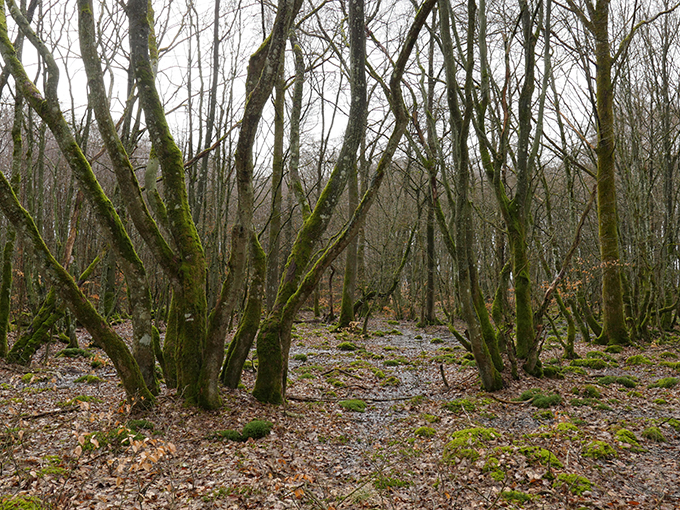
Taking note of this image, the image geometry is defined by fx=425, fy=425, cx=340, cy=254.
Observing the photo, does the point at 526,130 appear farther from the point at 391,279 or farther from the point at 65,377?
the point at 391,279

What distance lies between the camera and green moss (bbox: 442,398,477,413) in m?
5.66

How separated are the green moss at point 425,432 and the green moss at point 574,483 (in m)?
1.50

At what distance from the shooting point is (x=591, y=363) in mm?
7836

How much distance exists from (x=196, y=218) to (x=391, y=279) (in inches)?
350

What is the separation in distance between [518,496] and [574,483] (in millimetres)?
511

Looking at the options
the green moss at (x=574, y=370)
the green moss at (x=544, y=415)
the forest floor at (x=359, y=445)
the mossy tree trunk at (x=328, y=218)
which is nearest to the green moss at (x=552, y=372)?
the forest floor at (x=359, y=445)

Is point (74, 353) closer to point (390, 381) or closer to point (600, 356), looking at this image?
point (390, 381)

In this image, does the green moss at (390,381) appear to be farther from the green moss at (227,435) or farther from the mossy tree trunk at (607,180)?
the mossy tree trunk at (607,180)

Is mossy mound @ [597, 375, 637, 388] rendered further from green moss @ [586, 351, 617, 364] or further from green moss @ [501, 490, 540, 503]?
green moss @ [501, 490, 540, 503]

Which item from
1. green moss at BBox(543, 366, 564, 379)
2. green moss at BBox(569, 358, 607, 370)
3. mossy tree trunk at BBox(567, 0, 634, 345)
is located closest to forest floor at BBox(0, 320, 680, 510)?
green moss at BBox(543, 366, 564, 379)

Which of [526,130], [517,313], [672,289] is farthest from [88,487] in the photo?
[672,289]

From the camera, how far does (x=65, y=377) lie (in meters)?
6.76

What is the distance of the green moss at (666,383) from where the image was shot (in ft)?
20.6

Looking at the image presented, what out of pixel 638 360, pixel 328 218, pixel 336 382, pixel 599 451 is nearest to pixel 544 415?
pixel 599 451
